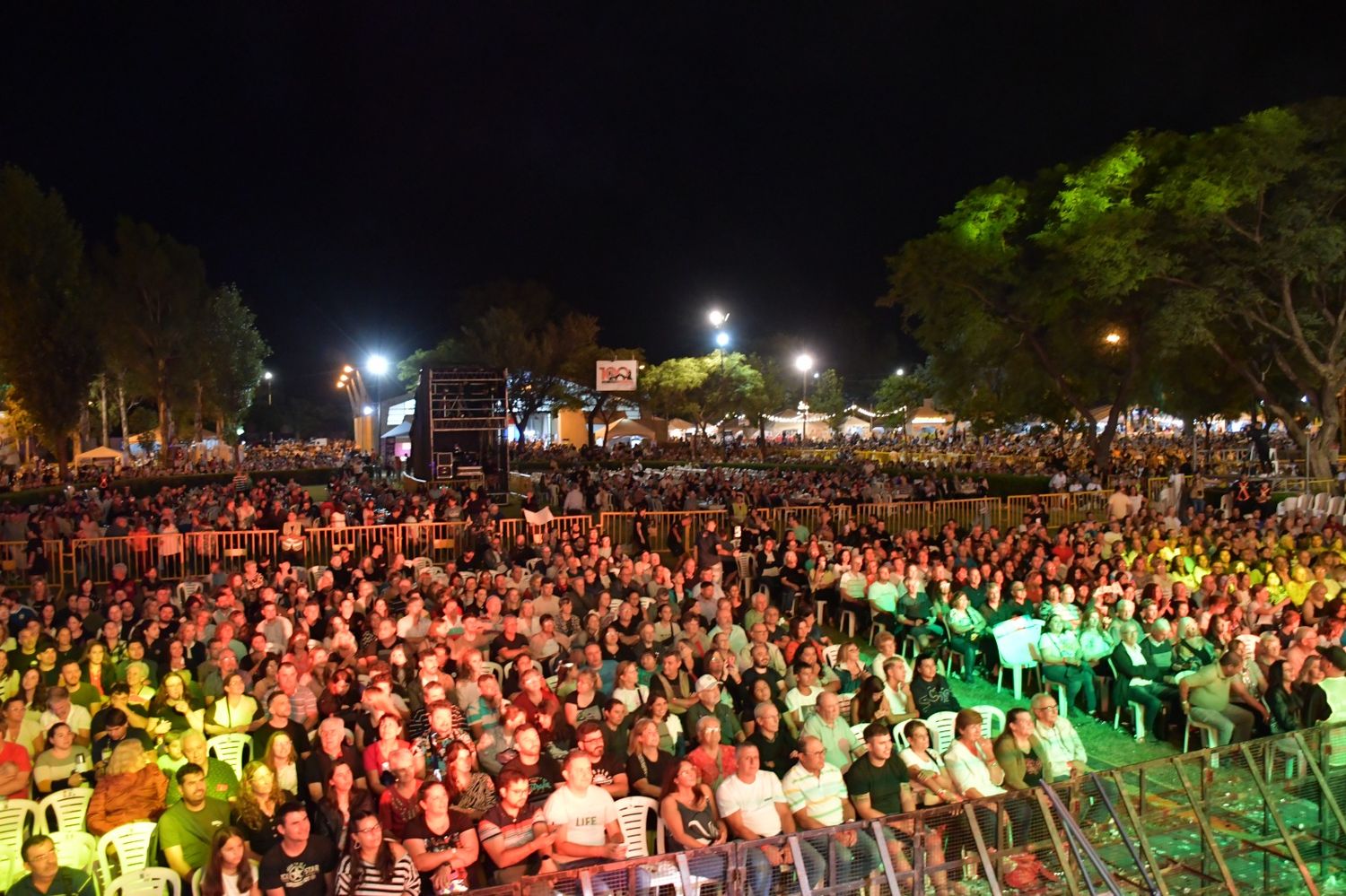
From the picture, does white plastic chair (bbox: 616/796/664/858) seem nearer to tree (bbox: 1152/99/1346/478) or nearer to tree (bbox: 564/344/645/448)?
tree (bbox: 1152/99/1346/478)

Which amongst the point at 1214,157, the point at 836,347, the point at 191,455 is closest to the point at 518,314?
the point at 191,455

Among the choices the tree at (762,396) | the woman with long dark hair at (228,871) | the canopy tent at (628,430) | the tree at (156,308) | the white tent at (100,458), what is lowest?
the woman with long dark hair at (228,871)

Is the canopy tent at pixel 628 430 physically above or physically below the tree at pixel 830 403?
below

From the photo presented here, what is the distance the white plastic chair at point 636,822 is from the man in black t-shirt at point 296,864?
56.0 inches

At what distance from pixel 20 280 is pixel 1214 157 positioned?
32.3 m

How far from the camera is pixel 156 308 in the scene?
39656 millimetres

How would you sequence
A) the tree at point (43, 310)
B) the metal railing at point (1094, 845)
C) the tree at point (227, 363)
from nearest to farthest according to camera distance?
the metal railing at point (1094, 845)
the tree at point (43, 310)
the tree at point (227, 363)

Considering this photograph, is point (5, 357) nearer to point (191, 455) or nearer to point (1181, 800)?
point (191, 455)

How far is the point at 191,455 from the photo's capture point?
137 feet

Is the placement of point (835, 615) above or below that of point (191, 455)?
below

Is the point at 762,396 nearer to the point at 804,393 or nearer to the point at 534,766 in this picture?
the point at 804,393

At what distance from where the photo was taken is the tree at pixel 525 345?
38094mm

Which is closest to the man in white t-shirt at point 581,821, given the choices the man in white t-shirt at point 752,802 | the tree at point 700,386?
the man in white t-shirt at point 752,802

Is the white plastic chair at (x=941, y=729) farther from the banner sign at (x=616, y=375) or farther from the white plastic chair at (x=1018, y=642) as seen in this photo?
the banner sign at (x=616, y=375)
